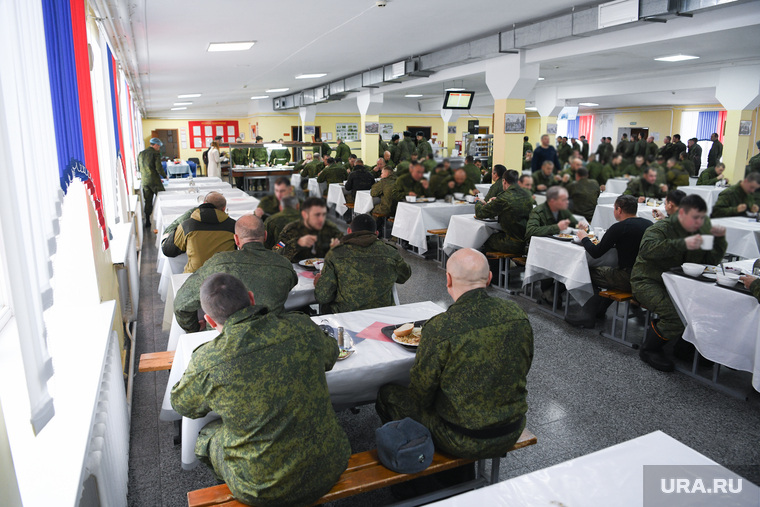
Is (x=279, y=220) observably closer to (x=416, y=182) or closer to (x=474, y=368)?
(x=416, y=182)

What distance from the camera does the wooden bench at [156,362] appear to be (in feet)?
9.61

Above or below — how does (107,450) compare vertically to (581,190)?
below

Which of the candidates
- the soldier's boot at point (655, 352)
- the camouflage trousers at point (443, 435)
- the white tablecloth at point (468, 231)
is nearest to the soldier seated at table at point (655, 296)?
the soldier's boot at point (655, 352)

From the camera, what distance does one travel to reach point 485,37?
813 centimetres

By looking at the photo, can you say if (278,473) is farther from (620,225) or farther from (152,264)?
(152,264)

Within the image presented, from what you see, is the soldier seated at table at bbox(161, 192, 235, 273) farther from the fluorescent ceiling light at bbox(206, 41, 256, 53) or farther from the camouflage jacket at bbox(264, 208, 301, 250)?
the fluorescent ceiling light at bbox(206, 41, 256, 53)

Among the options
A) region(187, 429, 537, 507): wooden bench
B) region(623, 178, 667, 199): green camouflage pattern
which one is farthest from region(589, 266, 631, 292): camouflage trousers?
region(623, 178, 667, 199): green camouflage pattern

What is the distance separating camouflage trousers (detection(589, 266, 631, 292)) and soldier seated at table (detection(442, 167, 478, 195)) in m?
4.12

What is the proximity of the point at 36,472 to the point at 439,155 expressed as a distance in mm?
1743

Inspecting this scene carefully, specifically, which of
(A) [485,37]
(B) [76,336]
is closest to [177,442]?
(B) [76,336]

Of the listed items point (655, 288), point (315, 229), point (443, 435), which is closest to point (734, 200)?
point (315, 229)

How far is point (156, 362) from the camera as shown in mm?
3010

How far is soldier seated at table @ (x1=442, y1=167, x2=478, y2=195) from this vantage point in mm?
1023

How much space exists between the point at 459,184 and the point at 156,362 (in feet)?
8.48
